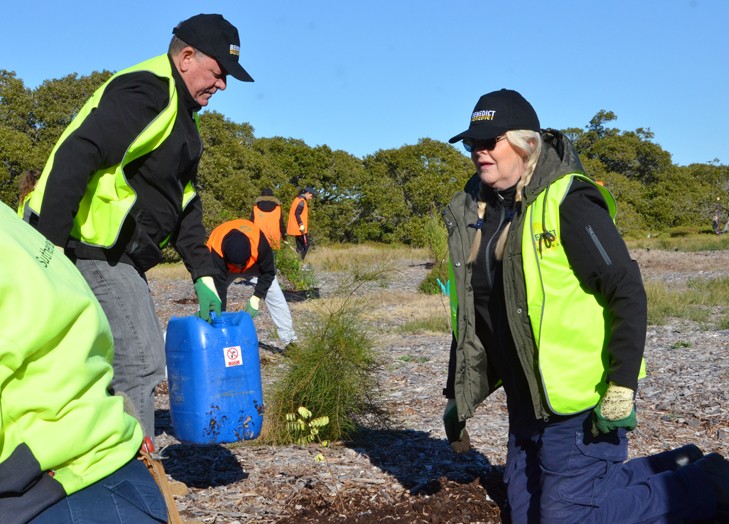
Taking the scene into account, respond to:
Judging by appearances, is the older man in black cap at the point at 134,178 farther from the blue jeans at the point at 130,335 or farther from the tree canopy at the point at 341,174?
the tree canopy at the point at 341,174

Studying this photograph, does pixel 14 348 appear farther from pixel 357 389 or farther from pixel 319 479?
pixel 357 389

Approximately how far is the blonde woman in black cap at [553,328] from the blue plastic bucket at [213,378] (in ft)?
3.35

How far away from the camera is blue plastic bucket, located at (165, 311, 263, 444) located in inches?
158

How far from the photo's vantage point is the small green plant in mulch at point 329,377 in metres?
5.41

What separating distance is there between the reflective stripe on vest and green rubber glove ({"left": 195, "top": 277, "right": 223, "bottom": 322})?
1556mm

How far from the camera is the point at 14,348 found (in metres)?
1.64

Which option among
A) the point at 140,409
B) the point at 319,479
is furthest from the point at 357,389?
the point at 140,409

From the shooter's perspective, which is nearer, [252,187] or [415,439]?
[415,439]

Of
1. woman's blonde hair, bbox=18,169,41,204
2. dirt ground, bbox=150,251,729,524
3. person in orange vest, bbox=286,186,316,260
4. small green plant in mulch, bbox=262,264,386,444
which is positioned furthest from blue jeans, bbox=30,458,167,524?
person in orange vest, bbox=286,186,316,260

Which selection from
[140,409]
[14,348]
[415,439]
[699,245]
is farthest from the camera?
[699,245]

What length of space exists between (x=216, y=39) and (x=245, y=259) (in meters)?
4.60

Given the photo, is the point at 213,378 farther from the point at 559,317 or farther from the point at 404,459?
the point at 559,317

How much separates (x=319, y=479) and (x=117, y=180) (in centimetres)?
195

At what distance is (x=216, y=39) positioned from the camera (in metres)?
3.67
